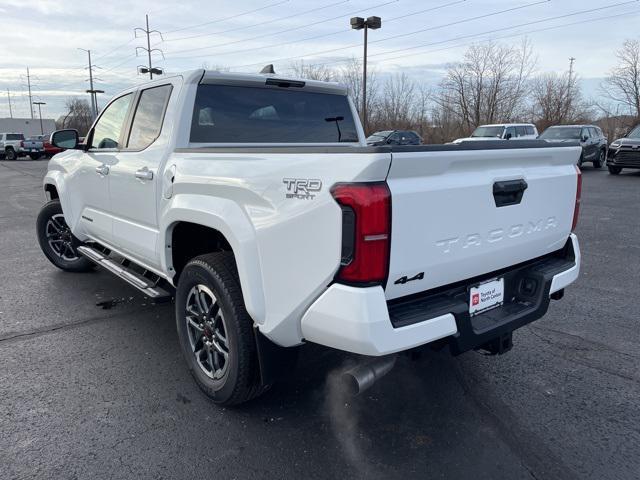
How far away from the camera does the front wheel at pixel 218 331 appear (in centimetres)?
268

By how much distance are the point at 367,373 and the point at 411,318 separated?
0.41 meters

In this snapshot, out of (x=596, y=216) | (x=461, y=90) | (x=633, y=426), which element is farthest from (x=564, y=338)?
(x=461, y=90)

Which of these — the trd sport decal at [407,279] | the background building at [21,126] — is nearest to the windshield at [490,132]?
the trd sport decal at [407,279]

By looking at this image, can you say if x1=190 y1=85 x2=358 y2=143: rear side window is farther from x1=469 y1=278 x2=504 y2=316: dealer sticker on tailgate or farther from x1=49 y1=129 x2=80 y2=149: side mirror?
x1=49 y1=129 x2=80 y2=149: side mirror

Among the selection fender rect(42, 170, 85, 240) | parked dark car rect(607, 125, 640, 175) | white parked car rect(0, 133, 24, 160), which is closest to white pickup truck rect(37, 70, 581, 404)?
fender rect(42, 170, 85, 240)

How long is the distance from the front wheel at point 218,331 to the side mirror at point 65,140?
9.38 feet

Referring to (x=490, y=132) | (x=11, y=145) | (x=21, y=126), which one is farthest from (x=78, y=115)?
(x=490, y=132)

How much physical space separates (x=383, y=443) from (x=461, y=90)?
144ft

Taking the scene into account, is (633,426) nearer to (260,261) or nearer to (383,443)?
(383,443)

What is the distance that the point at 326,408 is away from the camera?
3008 millimetres

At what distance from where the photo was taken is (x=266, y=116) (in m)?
3.86

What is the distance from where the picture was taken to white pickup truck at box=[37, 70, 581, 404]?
6.89 ft

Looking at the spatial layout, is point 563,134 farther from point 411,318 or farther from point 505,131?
point 411,318

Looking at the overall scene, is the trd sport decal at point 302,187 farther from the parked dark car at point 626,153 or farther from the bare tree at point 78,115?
the bare tree at point 78,115
